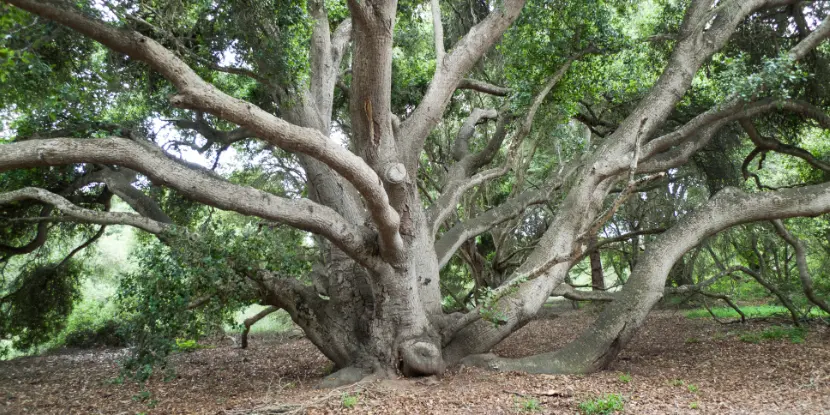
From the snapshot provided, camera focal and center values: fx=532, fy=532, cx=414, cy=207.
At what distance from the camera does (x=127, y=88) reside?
26.5 feet

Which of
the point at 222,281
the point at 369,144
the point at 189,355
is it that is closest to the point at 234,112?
the point at 369,144

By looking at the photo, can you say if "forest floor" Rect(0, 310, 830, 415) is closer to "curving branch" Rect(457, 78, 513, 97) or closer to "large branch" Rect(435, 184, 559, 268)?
"large branch" Rect(435, 184, 559, 268)

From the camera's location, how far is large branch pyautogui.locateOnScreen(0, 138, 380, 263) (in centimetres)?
462

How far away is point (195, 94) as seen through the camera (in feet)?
14.3

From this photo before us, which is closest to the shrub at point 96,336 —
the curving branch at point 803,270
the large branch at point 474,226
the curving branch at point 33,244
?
the curving branch at point 33,244

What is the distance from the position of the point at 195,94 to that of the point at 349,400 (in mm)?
3330

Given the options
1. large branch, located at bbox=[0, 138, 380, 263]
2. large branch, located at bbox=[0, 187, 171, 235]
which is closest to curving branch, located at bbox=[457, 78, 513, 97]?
large branch, located at bbox=[0, 138, 380, 263]

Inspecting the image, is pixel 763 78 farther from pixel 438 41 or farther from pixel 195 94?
pixel 195 94

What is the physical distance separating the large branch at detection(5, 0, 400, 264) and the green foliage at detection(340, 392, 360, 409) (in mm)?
2322

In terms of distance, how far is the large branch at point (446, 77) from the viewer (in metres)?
6.93

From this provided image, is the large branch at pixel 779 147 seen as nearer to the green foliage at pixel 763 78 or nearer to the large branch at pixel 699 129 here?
the large branch at pixel 699 129

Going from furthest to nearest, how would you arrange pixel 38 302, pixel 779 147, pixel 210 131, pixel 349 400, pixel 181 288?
pixel 38 302 → pixel 210 131 → pixel 779 147 → pixel 181 288 → pixel 349 400

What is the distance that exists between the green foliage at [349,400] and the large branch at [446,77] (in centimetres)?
288

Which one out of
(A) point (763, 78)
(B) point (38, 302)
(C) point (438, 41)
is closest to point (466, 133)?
(C) point (438, 41)
